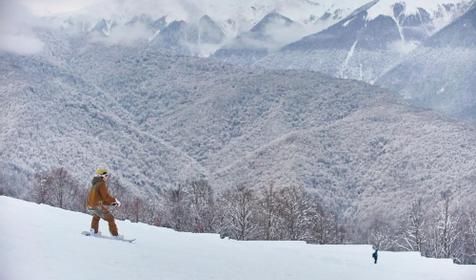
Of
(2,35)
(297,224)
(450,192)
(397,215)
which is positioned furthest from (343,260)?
(450,192)

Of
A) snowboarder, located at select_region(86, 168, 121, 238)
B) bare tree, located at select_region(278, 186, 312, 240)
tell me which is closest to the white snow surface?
snowboarder, located at select_region(86, 168, 121, 238)

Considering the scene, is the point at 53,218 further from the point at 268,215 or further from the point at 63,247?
the point at 268,215

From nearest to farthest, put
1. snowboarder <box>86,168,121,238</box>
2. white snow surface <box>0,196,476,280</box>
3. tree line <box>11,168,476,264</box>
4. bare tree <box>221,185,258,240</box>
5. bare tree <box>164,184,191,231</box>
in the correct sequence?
white snow surface <box>0,196,476,280</box>
snowboarder <box>86,168,121,238</box>
tree line <box>11,168,476,264</box>
bare tree <box>221,185,258,240</box>
bare tree <box>164,184,191,231</box>

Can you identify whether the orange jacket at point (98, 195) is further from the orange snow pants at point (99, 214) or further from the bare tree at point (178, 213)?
the bare tree at point (178, 213)

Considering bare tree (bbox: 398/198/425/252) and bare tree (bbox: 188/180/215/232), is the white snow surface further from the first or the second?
bare tree (bbox: 188/180/215/232)

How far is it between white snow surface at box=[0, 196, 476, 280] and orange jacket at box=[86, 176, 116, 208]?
2.90ft

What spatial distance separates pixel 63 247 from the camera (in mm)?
15719

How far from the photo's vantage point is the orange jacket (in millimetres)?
18672

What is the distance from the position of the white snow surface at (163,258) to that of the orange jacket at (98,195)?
0.88m

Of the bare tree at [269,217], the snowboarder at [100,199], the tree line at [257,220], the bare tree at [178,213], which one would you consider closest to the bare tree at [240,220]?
the tree line at [257,220]

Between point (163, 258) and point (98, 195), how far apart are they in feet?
8.21

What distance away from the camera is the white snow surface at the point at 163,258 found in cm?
1366

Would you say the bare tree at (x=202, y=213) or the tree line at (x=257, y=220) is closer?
the tree line at (x=257, y=220)

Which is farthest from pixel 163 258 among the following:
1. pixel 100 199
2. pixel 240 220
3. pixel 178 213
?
pixel 178 213
